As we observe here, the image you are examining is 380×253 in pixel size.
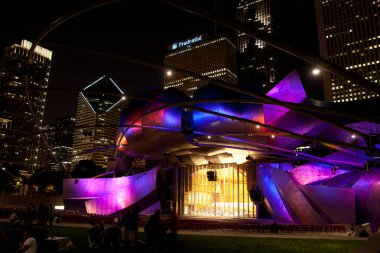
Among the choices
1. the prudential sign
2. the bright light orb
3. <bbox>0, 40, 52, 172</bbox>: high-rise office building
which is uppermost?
the prudential sign

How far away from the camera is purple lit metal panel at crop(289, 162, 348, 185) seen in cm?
2981

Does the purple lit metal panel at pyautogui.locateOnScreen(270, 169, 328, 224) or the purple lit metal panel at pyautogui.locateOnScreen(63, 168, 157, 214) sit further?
the purple lit metal panel at pyautogui.locateOnScreen(63, 168, 157, 214)

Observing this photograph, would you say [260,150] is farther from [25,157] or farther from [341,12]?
[25,157]

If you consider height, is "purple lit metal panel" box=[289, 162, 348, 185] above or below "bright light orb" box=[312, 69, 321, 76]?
below

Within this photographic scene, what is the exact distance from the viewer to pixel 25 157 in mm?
144500

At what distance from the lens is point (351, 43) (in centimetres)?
11269

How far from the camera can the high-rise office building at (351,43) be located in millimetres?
106938

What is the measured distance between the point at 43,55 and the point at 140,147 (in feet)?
476

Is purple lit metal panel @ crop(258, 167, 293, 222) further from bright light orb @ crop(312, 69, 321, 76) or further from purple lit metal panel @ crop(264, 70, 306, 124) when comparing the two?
bright light orb @ crop(312, 69, 321, 76)

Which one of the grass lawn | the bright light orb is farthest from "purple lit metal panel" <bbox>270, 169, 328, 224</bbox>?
the bright light orb

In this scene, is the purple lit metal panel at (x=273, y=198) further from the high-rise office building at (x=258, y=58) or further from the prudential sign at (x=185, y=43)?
the high-rise office building at (x=258, y=58)

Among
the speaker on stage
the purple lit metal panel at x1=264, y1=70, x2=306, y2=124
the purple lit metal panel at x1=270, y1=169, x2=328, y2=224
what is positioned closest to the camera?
the purple lit metal panel at x1=270, y1=169, x2=328, y2=224

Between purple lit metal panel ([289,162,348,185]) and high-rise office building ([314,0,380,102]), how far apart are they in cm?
A: 8469

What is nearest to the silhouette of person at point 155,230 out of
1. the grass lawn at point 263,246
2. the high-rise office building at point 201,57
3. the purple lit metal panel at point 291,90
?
the grass lawn at point 263,246
